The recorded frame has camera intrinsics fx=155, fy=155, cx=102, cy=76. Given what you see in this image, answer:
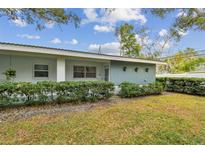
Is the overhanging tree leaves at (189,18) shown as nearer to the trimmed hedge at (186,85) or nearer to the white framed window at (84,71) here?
the trimmed hedge at (186,85)

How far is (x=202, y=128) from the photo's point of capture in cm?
468

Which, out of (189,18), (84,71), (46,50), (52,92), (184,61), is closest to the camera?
(52,92)

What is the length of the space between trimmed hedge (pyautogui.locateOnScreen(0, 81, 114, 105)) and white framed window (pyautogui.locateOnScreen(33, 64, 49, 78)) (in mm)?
3605

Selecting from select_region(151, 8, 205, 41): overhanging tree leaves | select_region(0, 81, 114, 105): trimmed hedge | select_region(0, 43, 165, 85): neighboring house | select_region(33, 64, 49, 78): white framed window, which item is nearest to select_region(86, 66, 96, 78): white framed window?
select_region(0, 43, 165, 85): neighboring house

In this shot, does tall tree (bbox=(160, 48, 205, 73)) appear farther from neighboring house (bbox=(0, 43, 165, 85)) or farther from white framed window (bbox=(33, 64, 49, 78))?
white framed window (bbox=(33, 64, 49, 78))

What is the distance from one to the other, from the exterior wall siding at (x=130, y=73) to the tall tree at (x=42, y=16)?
5.48 metres

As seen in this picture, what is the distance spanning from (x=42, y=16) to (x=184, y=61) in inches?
808

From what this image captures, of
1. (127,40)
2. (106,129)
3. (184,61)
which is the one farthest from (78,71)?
(184,61)

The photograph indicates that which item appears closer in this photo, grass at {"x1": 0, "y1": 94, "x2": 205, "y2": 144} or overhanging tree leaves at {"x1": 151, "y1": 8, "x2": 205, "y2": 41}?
grass at {"x1": 0, "y1": 94, "x2": 205, "y2": 144}

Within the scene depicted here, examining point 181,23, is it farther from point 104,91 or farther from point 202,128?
point 202,128

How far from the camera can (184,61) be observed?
2192 cm

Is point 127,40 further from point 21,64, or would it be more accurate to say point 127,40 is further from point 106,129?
point 106,129

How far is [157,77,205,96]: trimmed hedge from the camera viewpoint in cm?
1118
